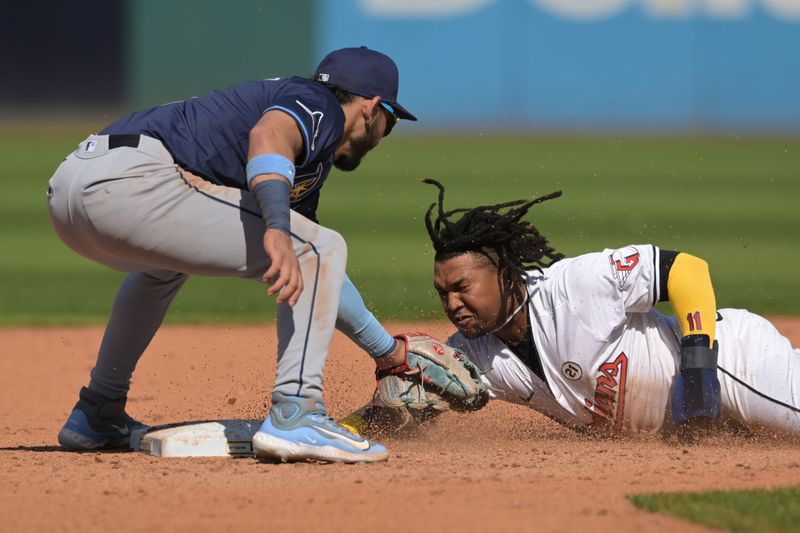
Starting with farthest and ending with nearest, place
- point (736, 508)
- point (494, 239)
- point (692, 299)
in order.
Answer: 1. point (494, 239)
2. point (692, 299)
3. point (736, 508)

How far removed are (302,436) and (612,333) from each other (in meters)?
1.27

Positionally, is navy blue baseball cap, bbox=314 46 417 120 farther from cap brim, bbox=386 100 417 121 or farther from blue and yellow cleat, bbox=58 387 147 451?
blue and yellow cleat, bbox=58 387 147 451

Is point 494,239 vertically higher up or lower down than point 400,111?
lower down

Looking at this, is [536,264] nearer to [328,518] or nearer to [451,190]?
[328,518]

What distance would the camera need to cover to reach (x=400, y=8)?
83.7ft

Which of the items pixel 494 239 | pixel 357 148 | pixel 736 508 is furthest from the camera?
pixel 494 239

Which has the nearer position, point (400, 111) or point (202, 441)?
point (400, 111)

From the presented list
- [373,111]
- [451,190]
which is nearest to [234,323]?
[373,111]

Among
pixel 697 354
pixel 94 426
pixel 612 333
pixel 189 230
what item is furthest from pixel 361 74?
pixel 94 426

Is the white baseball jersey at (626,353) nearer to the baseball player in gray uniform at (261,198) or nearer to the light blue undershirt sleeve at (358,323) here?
the light blue undershirt sleeve at (358,323)

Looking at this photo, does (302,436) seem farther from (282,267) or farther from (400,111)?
(400,111)

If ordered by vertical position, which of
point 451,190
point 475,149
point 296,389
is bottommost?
point 296,389

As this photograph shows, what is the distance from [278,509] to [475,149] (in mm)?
18580

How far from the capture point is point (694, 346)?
441cm
